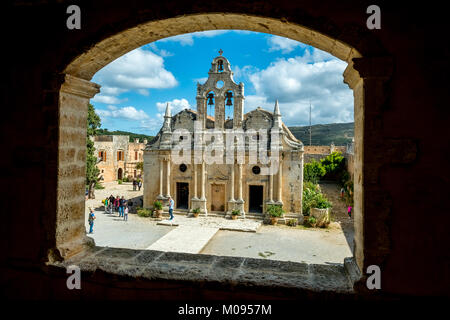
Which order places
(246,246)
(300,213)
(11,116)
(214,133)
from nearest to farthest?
(11,116), (246,246), (300,213), (214,133)

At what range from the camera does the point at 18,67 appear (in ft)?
8.58

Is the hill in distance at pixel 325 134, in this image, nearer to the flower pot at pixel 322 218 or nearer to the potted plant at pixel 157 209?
the potted plant at pixel 157 209

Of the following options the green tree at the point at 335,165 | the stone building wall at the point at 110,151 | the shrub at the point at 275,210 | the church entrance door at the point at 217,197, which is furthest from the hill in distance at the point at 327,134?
the shrub at the point at 275,210

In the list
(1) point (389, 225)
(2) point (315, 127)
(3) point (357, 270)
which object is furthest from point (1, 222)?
(2) point (315, 127)

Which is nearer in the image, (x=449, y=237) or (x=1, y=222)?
(x=449, y=237)

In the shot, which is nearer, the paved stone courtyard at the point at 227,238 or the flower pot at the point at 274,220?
the paved stone courtyard at the point at 227,238

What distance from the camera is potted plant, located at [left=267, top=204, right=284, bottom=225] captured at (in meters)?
14.5

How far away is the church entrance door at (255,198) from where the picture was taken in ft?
52.4

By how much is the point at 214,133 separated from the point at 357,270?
45.8 ft

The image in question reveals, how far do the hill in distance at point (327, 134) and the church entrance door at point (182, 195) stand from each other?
44.7 meters

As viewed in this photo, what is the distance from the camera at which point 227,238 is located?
12.2 meters

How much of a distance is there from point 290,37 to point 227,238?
415 inches

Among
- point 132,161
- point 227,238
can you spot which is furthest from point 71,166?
point 132,161
